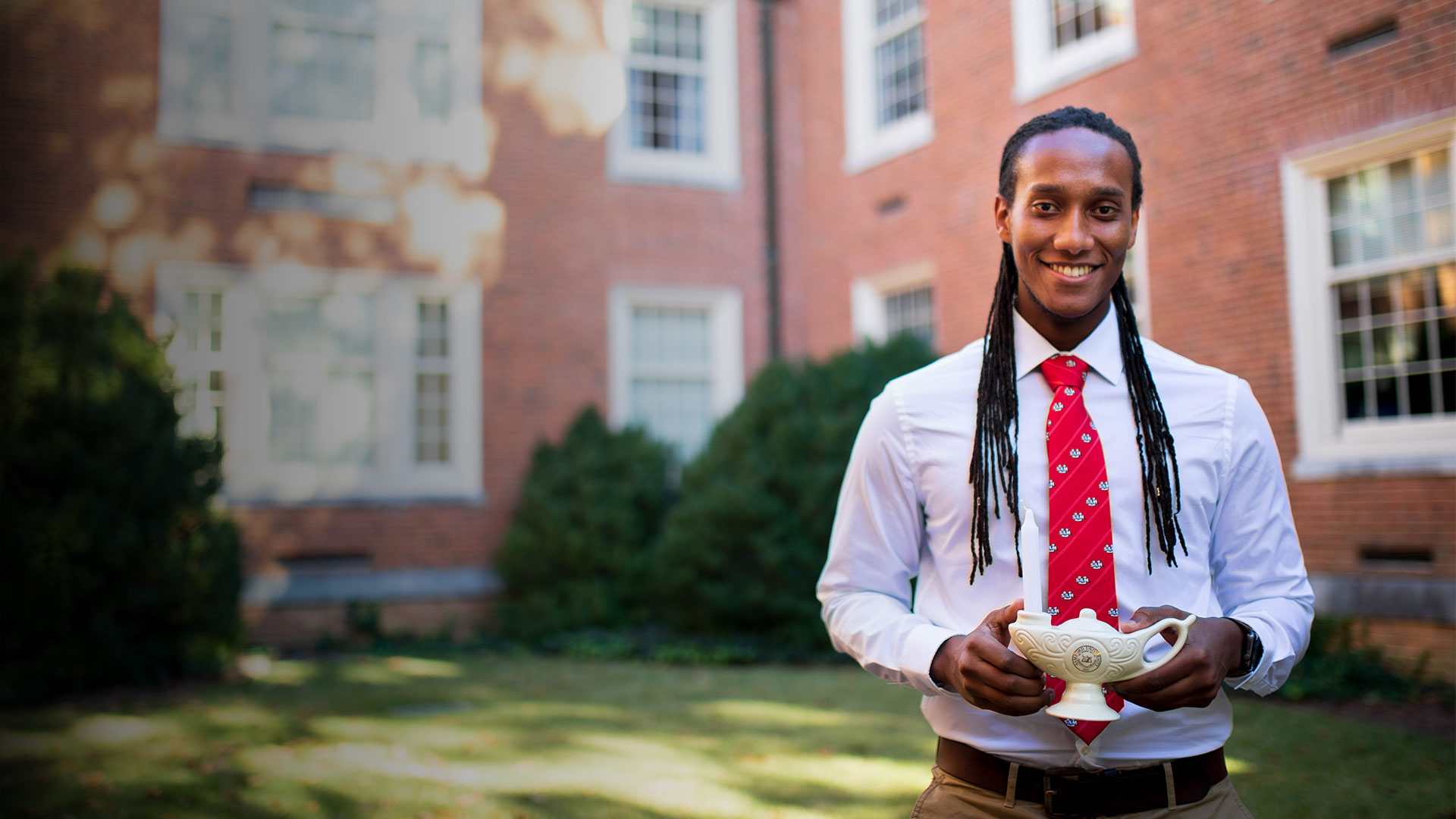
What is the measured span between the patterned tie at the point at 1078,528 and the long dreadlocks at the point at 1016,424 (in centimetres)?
6

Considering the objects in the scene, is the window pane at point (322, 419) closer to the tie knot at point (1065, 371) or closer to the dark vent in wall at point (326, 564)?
the dark vent in wall at point (326, 564)

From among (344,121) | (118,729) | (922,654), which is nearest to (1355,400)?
(922,654)

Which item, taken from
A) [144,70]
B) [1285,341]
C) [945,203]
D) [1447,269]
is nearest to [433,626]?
[144,70]

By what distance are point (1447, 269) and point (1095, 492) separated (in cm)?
427

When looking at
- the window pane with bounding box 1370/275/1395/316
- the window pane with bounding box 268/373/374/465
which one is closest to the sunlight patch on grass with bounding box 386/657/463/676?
the window pane with bounding box 268/373/374/465

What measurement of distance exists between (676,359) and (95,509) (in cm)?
593

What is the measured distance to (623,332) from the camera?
11.2 m

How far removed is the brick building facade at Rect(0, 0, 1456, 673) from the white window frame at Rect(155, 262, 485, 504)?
3cm

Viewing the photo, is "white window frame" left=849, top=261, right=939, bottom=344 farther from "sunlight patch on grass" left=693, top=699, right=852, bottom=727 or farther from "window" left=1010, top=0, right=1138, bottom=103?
"sunlight patch on grass" left=693, top=699, right=852, bottom=727

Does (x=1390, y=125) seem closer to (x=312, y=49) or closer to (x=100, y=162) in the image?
(x=312, y=49)

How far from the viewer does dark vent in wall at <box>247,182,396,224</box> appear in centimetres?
952

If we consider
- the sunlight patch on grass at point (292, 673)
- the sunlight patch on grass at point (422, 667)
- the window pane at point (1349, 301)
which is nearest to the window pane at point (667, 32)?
the sunlight patch on grass at point (422, 667)

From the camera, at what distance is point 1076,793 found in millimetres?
1534

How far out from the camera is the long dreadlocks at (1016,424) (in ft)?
5.34
